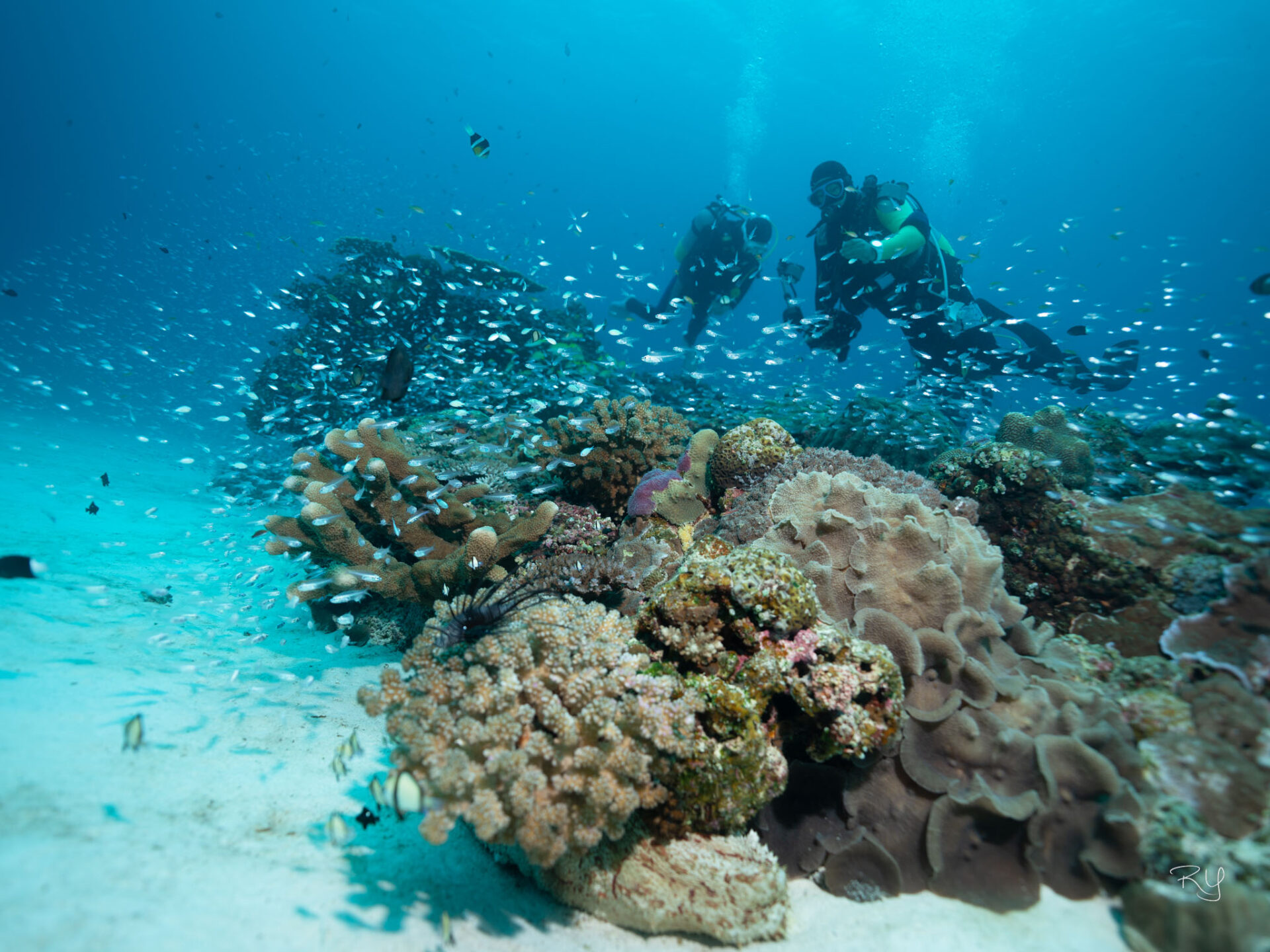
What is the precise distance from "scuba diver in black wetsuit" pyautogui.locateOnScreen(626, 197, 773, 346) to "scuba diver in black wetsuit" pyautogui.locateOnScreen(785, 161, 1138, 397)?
230 cm

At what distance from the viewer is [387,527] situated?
6.20 metres

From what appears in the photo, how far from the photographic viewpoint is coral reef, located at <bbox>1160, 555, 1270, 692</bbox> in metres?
2.61

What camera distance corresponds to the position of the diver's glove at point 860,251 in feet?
34.7

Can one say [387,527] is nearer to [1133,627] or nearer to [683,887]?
[683,887]

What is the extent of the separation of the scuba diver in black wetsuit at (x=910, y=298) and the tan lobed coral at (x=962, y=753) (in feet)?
26.9

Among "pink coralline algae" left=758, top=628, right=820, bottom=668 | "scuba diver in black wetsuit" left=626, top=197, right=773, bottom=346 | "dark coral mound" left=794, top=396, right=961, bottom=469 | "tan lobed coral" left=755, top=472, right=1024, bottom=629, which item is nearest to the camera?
"pink coralline algae" left=758, top=628, right=820, bottom=668

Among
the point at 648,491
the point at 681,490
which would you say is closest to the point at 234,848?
the point at 648,491

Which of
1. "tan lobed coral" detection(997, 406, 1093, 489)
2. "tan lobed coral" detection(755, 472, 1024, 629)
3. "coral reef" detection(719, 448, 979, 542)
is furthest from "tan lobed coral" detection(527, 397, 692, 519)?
"tan lobed coral" detection(997, 406, 1093, 489)

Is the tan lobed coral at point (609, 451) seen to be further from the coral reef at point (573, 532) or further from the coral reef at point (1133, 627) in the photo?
the coral reef at point (1133, 627)

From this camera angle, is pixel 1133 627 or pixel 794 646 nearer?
pixel 794 646

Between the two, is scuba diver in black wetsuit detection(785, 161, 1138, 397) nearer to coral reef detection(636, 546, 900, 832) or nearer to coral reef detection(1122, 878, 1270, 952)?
coral reef detection(636, 546, 900, 832)

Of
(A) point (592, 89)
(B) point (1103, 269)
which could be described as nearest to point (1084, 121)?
(B) point (1103, 269)

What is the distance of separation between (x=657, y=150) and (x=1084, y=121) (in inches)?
2800

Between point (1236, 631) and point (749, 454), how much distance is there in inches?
161
